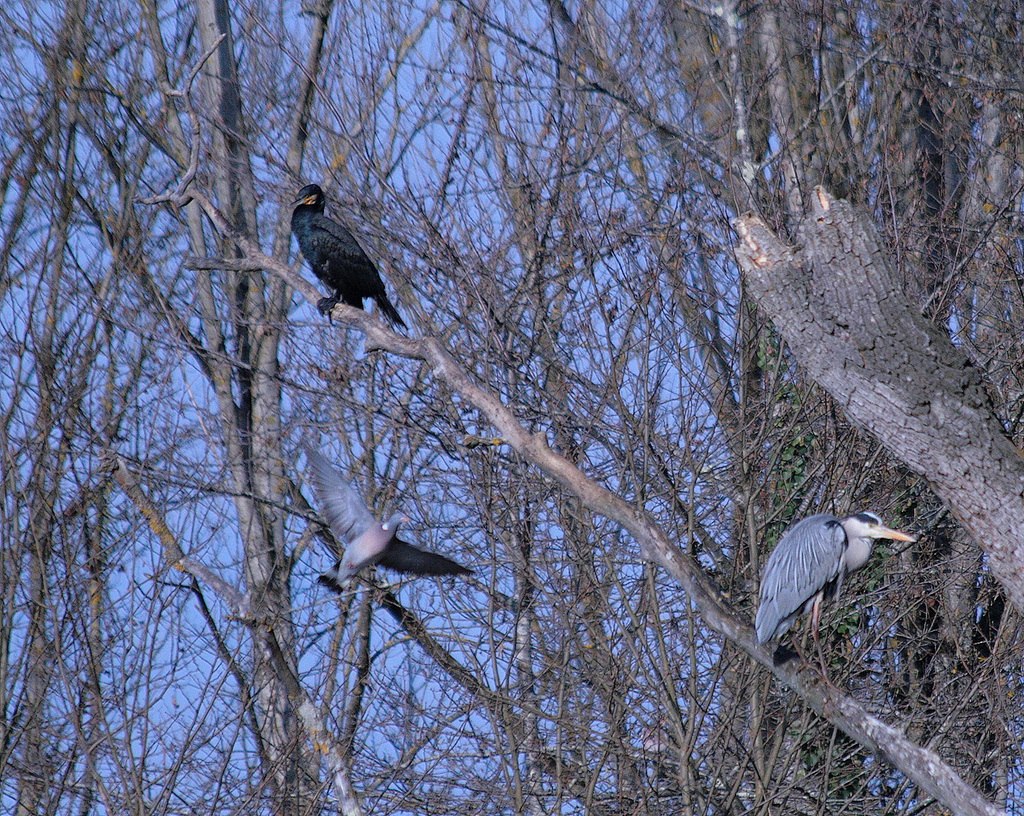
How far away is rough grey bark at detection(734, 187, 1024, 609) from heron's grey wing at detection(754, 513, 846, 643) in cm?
129

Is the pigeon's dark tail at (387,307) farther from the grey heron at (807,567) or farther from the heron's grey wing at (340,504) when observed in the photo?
the grey heron at (807,567)

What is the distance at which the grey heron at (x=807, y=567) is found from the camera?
5.74 meters

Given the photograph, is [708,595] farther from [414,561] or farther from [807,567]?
[414,561]

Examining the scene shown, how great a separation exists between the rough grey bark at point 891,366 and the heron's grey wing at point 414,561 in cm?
247

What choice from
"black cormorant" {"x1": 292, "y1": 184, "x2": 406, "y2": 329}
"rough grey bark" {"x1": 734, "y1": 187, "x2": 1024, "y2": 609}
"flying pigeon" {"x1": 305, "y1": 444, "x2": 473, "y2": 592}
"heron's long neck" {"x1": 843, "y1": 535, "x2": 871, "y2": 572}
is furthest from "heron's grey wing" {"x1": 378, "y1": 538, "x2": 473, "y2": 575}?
"rough grey bark" {"x1": 734, "y1": 187, "x2": 1024, "y2": 609}

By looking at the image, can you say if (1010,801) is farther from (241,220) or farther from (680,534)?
(241,220)

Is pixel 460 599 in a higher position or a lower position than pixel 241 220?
lower

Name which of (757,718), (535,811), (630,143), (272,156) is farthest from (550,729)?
(272,156)

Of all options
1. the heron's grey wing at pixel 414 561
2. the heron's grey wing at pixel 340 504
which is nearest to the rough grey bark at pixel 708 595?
the heron's grey wing at pixel 340 504

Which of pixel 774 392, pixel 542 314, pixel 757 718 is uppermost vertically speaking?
pixel 542 314

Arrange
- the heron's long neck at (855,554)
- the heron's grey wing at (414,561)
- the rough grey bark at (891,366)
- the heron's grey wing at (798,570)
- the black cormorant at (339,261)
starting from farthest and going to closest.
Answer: the black cormorant at (339,261) → the heron's grey wing at (414,561) → the heron's long neck at (855,554) → the heron's grey wing at (798,570) → the rough grey bark at (891,366)

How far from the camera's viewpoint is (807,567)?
5.84 m

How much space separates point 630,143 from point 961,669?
4.80m

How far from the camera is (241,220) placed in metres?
13.5
